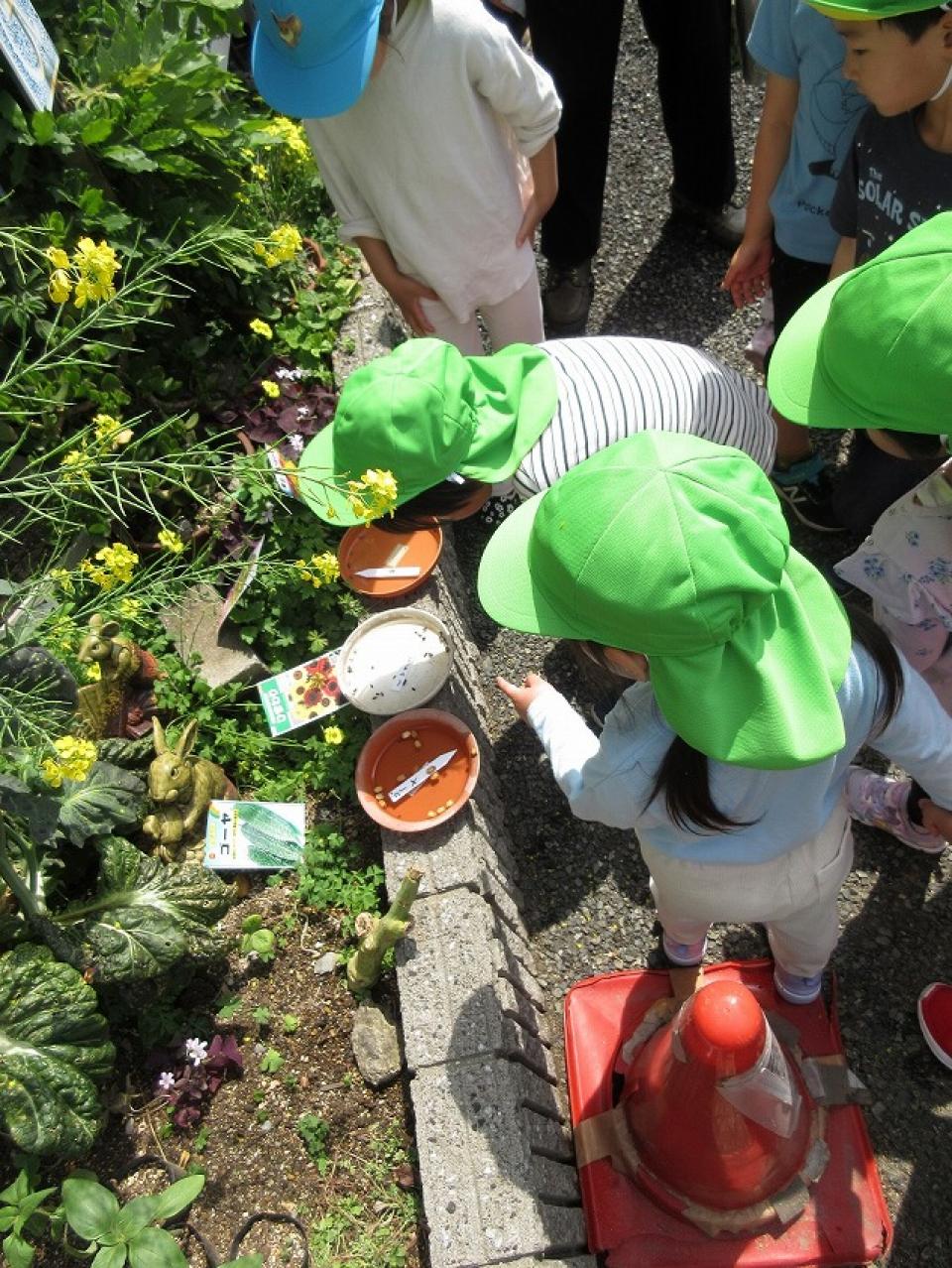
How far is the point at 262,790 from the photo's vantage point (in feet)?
8.62

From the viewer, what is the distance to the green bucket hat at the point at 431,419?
1.79 m

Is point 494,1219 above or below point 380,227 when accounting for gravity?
below

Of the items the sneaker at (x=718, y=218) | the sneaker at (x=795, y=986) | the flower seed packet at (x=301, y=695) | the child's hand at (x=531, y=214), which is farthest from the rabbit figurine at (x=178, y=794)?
the sneaker at (x=718, y=218)

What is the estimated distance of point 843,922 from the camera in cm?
241

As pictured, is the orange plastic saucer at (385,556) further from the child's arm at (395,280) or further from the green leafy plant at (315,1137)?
the green leafy plant at (315,1137)

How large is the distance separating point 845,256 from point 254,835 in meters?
1.96

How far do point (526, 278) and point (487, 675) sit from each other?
1.10 m

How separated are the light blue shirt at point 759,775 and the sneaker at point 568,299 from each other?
6.88 ft

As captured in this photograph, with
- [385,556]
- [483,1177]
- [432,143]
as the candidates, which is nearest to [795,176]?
[432,143]

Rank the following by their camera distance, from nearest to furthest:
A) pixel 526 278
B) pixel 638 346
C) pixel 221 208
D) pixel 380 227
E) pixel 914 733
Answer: pixel 914 733
pixel 638 346
pixel 380 227
pixel 526 278
pixel 221 208

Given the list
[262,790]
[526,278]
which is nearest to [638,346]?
[526,278]

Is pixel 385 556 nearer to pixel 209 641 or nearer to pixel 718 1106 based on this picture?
pixel 209 641

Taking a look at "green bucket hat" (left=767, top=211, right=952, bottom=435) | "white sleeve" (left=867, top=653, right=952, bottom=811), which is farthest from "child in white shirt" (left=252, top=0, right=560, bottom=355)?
"white sleeve" (left=867, top=653, right=952, bottom=811)

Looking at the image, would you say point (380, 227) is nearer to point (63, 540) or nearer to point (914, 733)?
point (63, 540)
